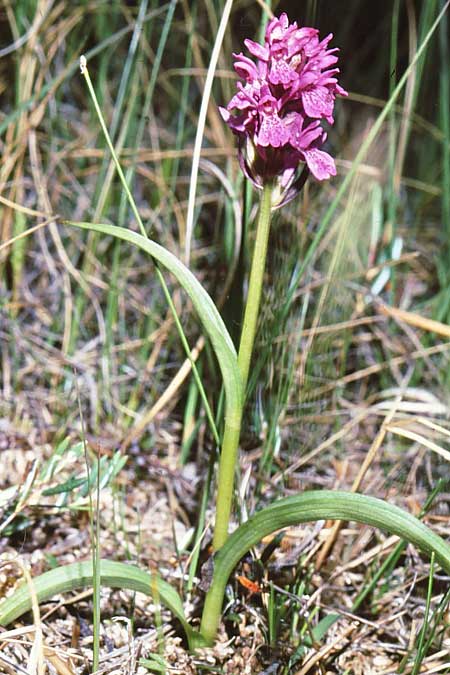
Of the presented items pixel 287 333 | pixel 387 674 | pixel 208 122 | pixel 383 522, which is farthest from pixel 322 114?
pixel 208 122

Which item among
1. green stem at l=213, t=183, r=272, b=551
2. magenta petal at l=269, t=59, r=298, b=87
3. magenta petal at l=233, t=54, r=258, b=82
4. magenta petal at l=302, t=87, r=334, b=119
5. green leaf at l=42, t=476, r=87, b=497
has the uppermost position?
magenta petal at l=233, t=54, r=258, b=82

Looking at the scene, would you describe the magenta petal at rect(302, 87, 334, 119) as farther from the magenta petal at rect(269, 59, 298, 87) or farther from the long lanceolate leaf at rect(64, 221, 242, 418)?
the long lanceolate leaf at rect(64, 221, 242, 418)

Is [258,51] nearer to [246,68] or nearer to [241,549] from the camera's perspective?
[246,68]

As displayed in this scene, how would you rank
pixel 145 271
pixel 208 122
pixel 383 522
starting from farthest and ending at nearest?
pixel 208 122, pixel 145 271, pixel 383 522

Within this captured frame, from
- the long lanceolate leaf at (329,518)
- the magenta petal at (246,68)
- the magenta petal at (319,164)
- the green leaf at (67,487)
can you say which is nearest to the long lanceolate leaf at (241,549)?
the long lanceolate leaf at (329,518)

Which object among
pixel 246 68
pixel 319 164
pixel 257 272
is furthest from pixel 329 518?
pixel 246 68

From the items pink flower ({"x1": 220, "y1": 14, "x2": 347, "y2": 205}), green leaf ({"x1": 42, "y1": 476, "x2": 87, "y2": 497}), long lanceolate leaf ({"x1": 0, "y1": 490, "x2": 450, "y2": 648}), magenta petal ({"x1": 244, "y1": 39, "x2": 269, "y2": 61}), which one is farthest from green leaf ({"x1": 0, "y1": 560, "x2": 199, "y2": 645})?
magenta petal ({"x1": 244, "y1": 39, "x2": 269, "y2": 61})

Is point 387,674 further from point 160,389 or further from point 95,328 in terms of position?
point 95,328

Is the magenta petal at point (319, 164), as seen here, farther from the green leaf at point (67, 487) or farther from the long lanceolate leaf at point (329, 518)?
the green leaf at point (67, 487)
